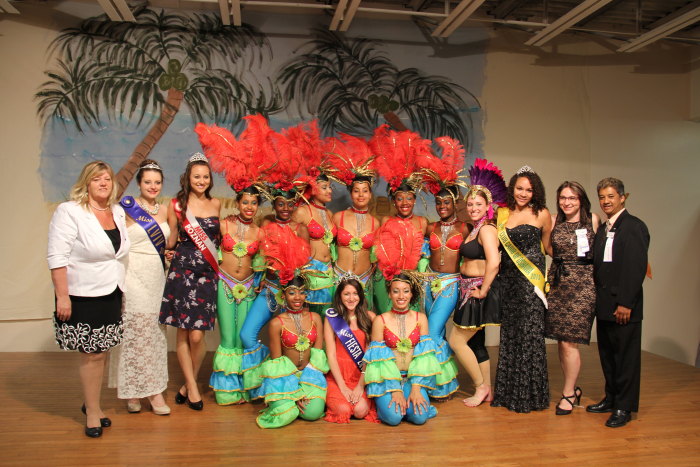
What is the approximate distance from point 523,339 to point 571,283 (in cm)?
52

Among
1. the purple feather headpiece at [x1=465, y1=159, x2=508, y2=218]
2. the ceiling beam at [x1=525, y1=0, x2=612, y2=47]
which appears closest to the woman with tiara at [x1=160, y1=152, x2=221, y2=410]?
the purple feather headpiece at [x1=465, y1=159, x2=508, y2=218]

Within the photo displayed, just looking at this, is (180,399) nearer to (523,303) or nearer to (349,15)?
(523,303)

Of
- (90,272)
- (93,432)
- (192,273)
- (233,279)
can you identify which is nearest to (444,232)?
(233,279)

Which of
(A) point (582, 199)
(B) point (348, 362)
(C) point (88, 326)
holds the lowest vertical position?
(B) point (348, 362)

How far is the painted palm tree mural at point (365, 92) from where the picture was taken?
5918mm

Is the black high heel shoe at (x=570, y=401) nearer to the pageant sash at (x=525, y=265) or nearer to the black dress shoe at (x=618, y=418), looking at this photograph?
the black dress shoe at (x=618, y=418)

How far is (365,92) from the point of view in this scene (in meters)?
6.02

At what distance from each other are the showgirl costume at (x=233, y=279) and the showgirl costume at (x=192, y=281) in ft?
0.38

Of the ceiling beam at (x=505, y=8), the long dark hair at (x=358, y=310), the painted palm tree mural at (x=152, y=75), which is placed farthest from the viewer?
the ceiling beam at (x=505, y=8)

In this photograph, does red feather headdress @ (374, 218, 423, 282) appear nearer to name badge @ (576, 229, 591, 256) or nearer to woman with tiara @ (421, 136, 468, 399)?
woman with tiara @ (421, 136, 468, 399)

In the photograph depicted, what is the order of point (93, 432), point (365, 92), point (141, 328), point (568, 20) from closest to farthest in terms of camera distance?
1. point (93, 432)
2. point (141, 328)
3. point (568, 20)
4. point (365, 92)

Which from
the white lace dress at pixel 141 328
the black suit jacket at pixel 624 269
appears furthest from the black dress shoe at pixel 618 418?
the white lace dress at pixel 141 328

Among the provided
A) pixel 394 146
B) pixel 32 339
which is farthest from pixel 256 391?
pixel 32 339

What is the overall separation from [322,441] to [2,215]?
4.00m
